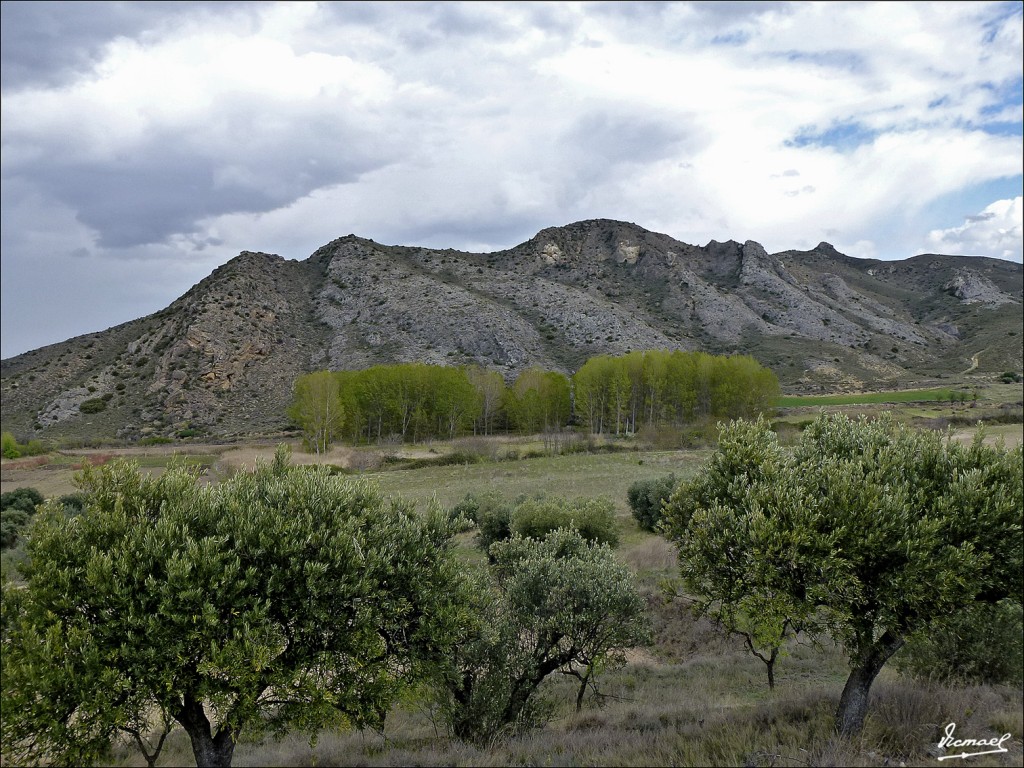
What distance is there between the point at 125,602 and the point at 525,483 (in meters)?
44.3

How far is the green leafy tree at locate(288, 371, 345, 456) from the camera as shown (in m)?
73.4

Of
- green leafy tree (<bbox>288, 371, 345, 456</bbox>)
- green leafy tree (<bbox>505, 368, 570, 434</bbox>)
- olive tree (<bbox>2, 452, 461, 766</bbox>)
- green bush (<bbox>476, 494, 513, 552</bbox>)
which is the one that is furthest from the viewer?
green leafy tree (<bbox>505, 368, 570, 434</bbox>)

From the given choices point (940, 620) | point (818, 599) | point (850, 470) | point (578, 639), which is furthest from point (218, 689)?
point (940, 620)

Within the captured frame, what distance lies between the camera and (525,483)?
5216 cm

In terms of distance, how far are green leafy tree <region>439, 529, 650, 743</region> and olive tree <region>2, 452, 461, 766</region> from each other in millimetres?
2416

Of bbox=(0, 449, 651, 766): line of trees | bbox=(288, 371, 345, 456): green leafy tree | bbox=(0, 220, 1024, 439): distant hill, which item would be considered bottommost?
bbox=(0, 449, 651, 766): line of trees

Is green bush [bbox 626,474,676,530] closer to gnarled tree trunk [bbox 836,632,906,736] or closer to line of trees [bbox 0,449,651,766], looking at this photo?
gnarled tree trunk [bbox 836,632,906,736]

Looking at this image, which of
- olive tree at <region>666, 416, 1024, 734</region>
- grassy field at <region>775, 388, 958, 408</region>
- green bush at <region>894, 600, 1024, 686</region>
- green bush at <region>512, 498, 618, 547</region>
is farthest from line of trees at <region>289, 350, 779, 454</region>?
olive tree at <region>666, 416, 1024, 734</region>

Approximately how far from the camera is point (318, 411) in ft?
241

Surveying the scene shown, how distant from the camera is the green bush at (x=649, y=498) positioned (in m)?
35.3

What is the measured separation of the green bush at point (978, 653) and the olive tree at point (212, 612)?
44.6 feet

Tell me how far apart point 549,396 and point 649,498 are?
2012 inches

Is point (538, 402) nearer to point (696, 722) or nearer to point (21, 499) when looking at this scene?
point (21, 499)

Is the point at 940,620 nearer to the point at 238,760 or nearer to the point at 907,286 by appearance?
the point at 238,760
